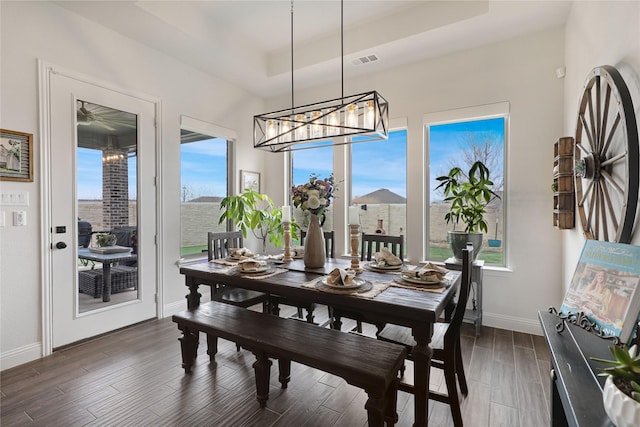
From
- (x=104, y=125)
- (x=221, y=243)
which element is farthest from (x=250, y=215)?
(x=104, y=125)

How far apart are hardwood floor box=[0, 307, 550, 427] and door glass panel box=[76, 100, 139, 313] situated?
596mm

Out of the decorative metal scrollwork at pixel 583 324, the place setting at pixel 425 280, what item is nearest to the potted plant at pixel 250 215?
the place setting at pixel 425 280

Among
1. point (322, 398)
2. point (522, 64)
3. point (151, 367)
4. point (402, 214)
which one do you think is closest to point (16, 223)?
point (151, 367)

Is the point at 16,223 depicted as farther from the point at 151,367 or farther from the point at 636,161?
the point at 636,161

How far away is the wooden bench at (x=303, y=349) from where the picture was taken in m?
1.55

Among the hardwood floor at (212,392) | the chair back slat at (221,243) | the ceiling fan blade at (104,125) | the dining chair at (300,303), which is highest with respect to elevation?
the ceiling fan blade at (104,125)

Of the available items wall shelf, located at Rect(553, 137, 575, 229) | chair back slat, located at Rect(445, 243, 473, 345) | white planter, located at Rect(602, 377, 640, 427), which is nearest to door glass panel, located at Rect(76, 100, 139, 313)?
chair back slat, located at Rect(445, 243, 473, 345)

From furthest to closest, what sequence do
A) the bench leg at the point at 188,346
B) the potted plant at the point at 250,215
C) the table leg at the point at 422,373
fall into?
the potted plant at the point at 250,215 → the bench leg at the point at 188,346 → the table leg at the point at 422,373

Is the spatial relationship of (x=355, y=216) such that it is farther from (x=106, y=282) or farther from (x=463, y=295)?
(x=106, y=282)

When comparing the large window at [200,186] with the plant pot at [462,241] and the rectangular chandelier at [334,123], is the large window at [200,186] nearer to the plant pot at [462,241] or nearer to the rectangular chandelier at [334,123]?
the rectangular chandelier at [334,123]

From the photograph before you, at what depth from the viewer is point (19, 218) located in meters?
2.53

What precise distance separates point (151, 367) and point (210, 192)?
7.80ft

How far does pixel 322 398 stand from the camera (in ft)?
6.97

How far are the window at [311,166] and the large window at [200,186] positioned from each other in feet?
3.58
